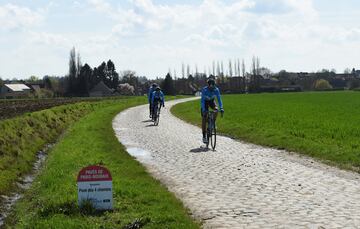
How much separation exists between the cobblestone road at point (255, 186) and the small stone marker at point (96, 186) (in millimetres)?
1434

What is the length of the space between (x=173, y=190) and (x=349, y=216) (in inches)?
146

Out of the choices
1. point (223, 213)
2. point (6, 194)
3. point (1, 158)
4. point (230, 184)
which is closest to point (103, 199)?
point (223, 213)

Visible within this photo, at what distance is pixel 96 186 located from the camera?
332 inches

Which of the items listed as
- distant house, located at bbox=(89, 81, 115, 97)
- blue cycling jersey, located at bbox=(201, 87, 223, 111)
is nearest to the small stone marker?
blue cycling jersey, located at bbox=(201, 87, 223, 111)

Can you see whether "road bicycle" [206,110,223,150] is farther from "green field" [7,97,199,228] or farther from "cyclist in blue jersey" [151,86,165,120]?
"cyclist in blue jersey" [151,86,165,120]

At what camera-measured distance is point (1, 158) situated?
50.1ft

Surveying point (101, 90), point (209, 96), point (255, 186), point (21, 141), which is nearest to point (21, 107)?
point (21, 141)

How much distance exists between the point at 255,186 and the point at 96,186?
141 inches

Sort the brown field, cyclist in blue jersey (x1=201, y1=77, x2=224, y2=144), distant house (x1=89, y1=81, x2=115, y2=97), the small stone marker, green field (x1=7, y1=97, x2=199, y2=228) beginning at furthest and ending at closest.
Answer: distant house (x1=89, y1=81, x2=115, y2=97), the brown field, cyclist in blue jersey (x1=201, y1=77, x2=224, y2=144), the small stone marker, green field (x1=7, y1=97, x2=199, y2=228)

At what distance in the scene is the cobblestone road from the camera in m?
7.96

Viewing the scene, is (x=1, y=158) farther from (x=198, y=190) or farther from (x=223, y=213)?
(x=223, y=213)

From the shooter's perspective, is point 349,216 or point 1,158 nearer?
point 349,216

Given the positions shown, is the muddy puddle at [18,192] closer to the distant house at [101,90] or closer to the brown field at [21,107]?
the brown field at [21,107]

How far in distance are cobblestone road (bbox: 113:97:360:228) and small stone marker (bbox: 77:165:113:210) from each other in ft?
4.70
